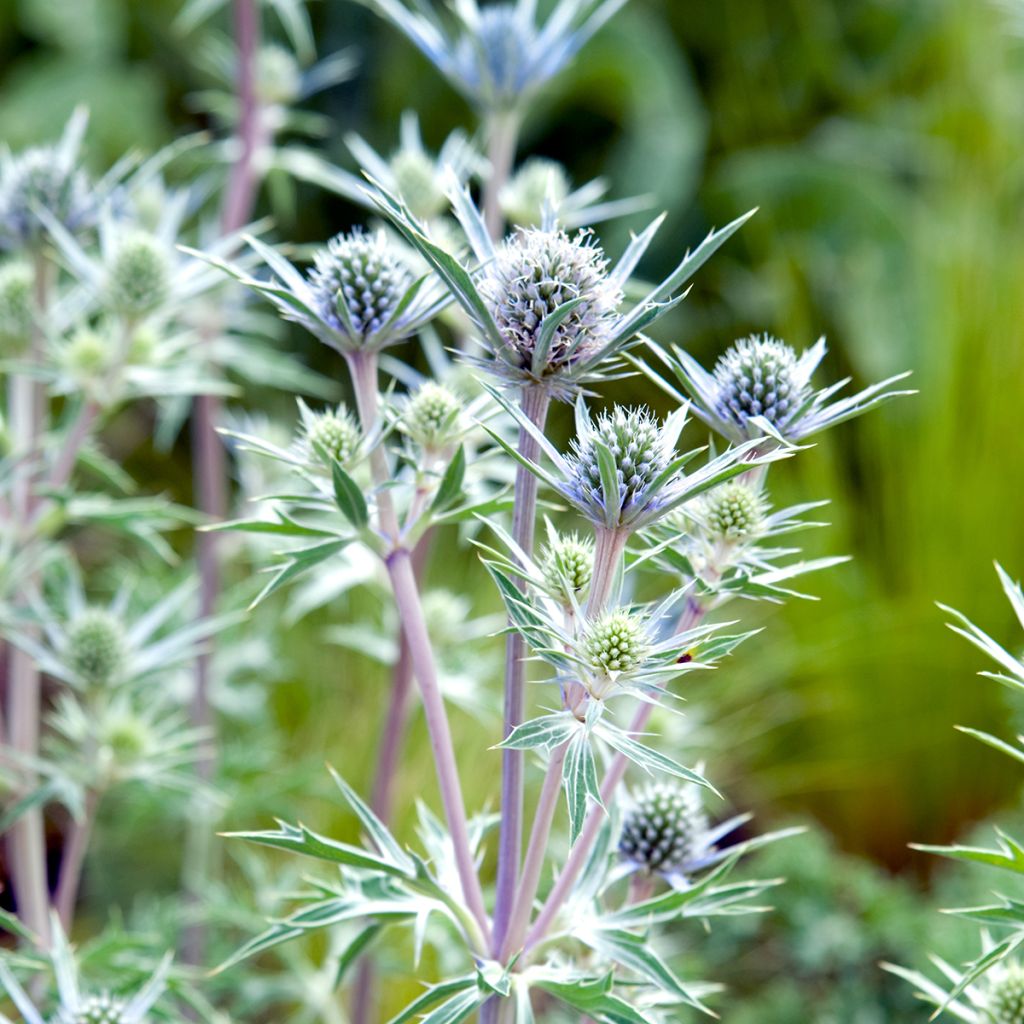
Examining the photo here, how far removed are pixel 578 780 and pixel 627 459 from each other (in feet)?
0.53

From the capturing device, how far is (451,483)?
2.40 feet

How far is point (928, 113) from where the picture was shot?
3.13 m

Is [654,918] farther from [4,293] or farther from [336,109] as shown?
[336,109]

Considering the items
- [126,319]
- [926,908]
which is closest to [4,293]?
[126,319]

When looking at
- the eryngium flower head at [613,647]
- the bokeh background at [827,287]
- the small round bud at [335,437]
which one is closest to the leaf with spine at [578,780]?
the eryngium flower head at [613,647]

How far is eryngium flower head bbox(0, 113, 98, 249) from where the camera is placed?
109 cm

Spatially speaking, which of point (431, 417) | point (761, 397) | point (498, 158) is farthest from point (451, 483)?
point (498, 158)

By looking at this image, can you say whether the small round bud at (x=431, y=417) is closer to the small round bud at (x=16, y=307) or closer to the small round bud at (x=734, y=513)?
the small round bud at (x=734, y=513)

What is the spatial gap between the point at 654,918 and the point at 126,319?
0.66 metres

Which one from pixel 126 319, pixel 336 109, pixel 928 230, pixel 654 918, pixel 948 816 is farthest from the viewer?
pixel 336 109

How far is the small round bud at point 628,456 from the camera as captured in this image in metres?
0.61

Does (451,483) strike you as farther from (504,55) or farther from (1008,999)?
(504,55)

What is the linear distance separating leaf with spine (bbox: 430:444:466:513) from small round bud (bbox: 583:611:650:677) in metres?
0.15

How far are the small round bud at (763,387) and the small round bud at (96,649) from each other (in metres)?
0.59
